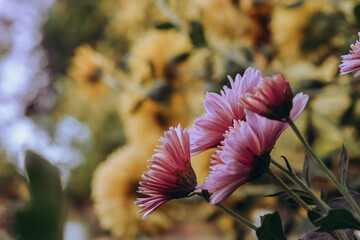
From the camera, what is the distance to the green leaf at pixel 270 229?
11cm

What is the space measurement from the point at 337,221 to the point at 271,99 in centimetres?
3

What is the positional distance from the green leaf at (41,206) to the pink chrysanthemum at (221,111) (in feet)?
0.17

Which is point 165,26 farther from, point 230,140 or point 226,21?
point 230,140

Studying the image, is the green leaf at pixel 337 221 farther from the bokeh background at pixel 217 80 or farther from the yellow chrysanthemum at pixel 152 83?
the yellow chrysanthemum at pixel 152 83

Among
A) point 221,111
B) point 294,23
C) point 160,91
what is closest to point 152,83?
point 160,91

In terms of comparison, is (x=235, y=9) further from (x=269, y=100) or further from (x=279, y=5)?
(x=269, y=100)

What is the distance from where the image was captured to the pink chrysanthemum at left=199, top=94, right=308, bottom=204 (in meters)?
0.10

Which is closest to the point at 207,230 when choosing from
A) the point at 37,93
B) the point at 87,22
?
the point at 87,22

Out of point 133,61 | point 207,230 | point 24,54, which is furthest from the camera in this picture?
point 24,54

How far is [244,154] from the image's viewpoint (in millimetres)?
101

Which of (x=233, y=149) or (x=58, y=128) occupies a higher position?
(x=58, y=128)

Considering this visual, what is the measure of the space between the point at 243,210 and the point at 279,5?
21 centimetres

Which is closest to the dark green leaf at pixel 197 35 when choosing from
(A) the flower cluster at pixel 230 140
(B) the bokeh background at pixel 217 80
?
(B) the bokeh background at pixel 217 80

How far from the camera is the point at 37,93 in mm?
3729
